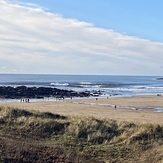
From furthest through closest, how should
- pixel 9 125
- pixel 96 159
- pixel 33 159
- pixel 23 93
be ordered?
pixel 23 93 < pixel 9 125 < pixel 96 159 < pixel 33 159

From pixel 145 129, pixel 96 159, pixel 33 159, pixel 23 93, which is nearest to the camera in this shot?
pixel 33 159

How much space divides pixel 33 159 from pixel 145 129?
585 centimetres

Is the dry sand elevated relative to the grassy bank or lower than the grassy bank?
lower

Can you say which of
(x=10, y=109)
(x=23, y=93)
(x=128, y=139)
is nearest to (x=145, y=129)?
(x=128, y=139)

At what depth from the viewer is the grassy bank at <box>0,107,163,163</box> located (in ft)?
42.2

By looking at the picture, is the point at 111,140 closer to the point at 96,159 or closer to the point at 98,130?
the point at 98,130

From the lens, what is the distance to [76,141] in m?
15.4

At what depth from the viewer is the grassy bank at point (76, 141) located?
12867 mm

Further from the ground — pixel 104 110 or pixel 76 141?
pixel 76 141

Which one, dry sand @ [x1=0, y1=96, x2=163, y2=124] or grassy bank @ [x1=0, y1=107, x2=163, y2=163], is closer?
grassy bank @ [x1=0, y1=107, x2=163, y2=163]

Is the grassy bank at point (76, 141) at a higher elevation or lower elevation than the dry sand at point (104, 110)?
higher

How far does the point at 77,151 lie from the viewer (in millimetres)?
13977

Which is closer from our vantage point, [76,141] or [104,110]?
[76,141]

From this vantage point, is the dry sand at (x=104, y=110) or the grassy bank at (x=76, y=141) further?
the dry sand at (x=104, y=110)
